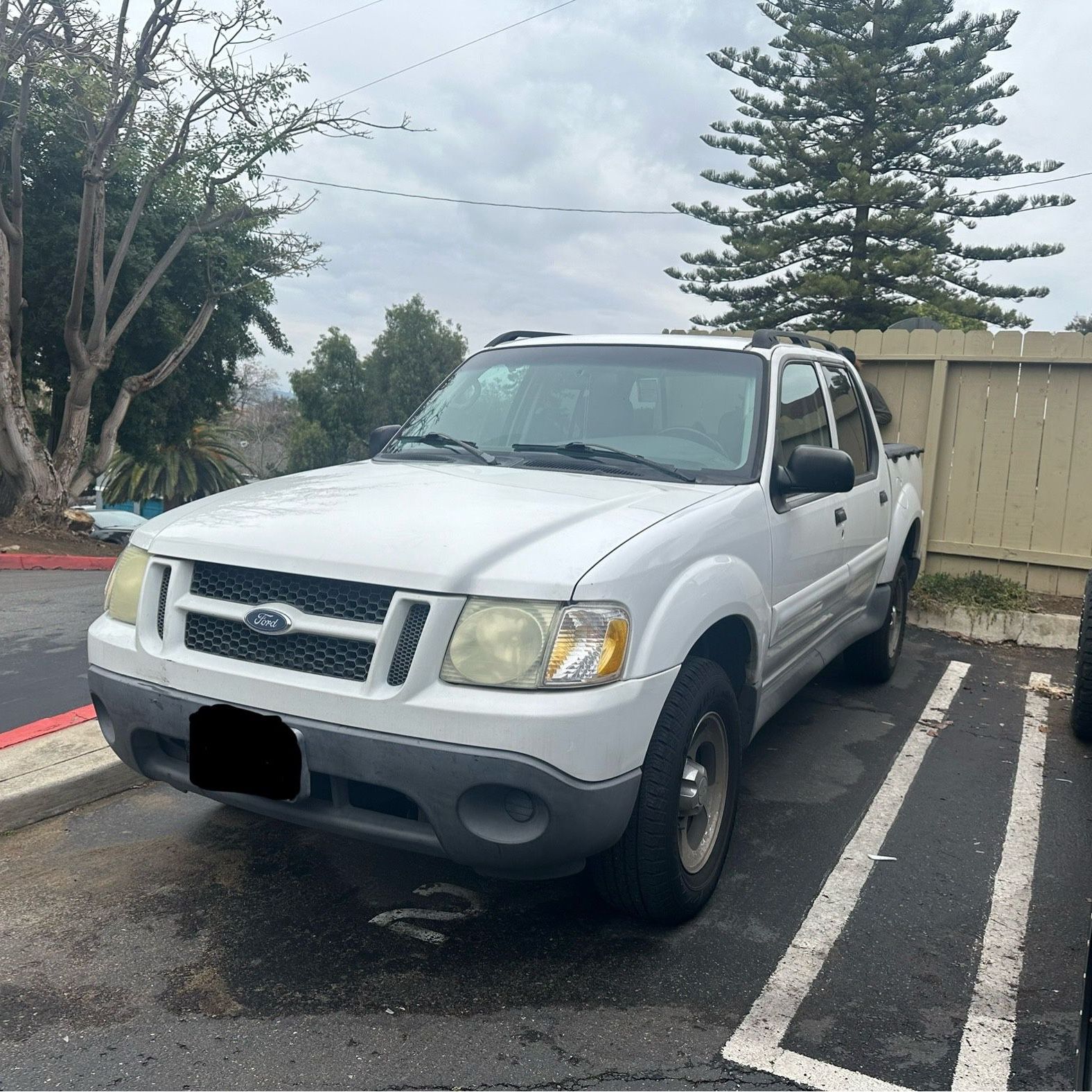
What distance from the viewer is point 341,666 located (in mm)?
2676

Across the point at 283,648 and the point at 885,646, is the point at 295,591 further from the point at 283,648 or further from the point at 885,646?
the point at 885,646

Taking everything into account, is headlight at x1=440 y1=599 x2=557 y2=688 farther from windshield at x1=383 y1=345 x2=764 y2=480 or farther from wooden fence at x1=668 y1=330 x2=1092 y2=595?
wooden fence at x1=668 y1=330 x2=1092 y2=595

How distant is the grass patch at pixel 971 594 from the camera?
773cm

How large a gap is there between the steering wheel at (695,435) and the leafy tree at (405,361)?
156 feet

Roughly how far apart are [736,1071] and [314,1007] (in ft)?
3.57

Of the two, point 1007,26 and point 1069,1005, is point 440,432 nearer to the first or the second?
point 1069,1005

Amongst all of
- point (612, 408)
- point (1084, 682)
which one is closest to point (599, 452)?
point (612, 408)

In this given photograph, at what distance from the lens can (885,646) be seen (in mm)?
5914

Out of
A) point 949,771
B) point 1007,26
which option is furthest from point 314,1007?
point 1007,26

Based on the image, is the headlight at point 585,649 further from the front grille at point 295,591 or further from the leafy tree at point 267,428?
the leafy tree at point 267,428

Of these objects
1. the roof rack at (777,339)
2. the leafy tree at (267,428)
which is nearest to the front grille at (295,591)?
the roof rack at (777,339)

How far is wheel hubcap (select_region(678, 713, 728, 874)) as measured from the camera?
2977mm

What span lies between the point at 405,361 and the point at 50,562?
138ft

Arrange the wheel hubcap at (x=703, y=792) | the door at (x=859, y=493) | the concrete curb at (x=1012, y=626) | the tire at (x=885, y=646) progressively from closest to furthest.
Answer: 1. the wheel hubcap at (x=703, y=792)
2. the door at (x=859, y=493)
3. the tire at (x=885, y=646)
4. the concrete curb at (x=1012, y=626)
